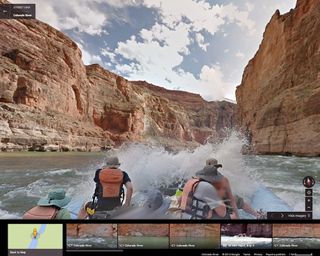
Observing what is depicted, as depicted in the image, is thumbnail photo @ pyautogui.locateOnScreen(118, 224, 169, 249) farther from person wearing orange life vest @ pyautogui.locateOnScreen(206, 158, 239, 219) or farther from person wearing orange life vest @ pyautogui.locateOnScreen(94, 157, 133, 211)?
person wearing orange life vest @ pyautogui.locateOnScreen(206, 158, 239, 219)

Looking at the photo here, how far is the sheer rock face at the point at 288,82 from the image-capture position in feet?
5.30

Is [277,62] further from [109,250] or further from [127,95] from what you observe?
[109,250]

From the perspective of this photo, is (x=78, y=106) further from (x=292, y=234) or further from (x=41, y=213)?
(x=292, y=234)

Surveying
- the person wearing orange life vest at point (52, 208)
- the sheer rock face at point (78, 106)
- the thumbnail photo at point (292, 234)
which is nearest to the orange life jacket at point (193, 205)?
the sheer rock face at point (78, 106)

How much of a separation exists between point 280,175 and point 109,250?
3.59ft

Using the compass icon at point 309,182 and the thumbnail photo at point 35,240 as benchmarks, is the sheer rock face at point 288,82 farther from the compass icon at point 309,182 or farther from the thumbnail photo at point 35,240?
the thumbnail photo at point 35,240

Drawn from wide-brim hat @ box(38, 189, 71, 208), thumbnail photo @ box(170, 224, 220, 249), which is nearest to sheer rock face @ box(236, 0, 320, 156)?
thumbnail photo @ box(170, 224, 220, 249)

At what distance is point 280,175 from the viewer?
1479mm

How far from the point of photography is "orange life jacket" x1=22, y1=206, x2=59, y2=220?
1409mm

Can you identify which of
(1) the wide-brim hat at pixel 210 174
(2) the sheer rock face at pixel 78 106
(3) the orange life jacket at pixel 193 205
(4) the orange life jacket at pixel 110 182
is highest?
(2) the sheer rock face at pixel 78 106

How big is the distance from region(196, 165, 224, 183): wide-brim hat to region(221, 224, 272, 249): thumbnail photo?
262 mm

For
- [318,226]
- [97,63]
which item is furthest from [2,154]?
[318,226]

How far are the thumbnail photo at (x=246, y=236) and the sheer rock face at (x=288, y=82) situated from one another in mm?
532

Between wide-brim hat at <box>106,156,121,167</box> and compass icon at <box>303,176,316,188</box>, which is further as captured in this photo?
wide-brim hat at <box>106,156,121,167</box>
